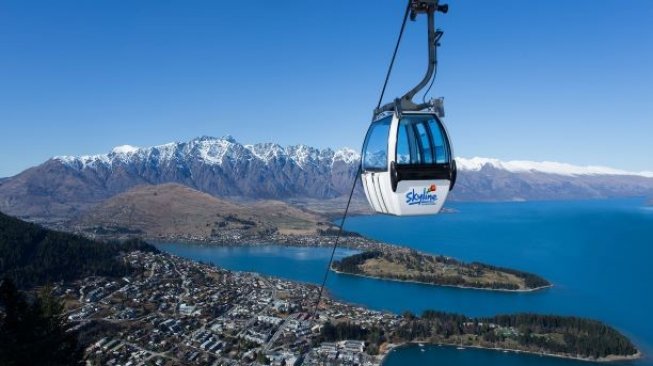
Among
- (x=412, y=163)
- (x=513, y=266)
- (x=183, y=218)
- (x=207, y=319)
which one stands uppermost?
(x=412, y=163)

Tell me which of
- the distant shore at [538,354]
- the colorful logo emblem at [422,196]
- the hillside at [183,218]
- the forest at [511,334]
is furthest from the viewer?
the hillside at [183,218]

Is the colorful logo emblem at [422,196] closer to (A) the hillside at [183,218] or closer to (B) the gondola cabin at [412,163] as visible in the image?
(B) the gondola cabin at [412,163]

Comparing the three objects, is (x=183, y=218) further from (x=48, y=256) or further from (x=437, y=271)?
(x=437, y=271)

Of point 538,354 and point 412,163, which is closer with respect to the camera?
point 412,163

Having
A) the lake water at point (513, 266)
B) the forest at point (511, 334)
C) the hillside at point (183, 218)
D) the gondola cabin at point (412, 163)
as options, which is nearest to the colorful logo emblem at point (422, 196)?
the gondola cabin at point (412, 163)

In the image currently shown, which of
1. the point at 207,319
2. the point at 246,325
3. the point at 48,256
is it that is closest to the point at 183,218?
the point at 48,256

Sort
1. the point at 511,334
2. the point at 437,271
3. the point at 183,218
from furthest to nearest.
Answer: the point at 183,218 < the point at 437,271 < the point at 511,334
